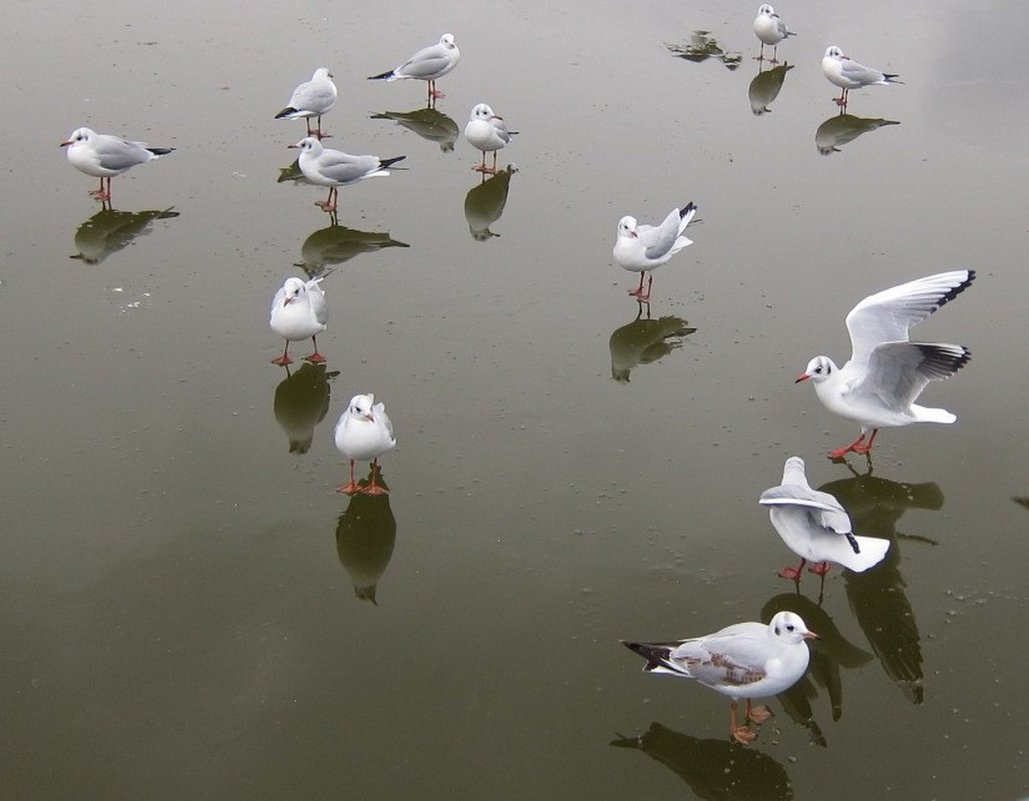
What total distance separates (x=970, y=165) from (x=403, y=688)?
35.7ft

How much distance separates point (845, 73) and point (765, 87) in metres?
1.20

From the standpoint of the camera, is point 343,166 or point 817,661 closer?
point 817,661

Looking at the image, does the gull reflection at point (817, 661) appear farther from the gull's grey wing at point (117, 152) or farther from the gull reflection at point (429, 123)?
the gull reflection at point (429, 123)

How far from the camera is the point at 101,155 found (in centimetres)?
1237

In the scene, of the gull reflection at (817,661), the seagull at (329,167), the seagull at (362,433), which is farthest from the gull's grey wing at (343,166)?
the gull reflection at (817,661)

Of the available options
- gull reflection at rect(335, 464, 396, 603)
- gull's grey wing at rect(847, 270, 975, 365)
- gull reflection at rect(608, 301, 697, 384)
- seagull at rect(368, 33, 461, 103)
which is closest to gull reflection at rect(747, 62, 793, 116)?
seagull at rect(368, 33, 461, 103)

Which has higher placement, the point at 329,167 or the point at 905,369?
the point at 905,369

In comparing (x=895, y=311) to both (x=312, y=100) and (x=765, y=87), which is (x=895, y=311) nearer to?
(x=312, y=100)

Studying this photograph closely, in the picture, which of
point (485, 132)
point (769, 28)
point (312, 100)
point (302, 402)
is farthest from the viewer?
point (769, 28)

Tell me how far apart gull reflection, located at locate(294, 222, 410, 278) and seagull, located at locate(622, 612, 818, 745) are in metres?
6.18

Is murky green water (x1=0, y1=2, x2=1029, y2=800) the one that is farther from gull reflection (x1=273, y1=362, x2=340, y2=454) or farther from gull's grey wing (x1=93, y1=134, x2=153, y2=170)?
gull's grey wing (x1=93, y1=134, x2=153, y2=170)

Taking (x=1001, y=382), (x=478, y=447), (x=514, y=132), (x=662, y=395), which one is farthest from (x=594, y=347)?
(x=514, y=132)

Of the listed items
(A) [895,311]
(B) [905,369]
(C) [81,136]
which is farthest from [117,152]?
(B) [905,369]

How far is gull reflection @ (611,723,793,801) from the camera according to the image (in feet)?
20.6
